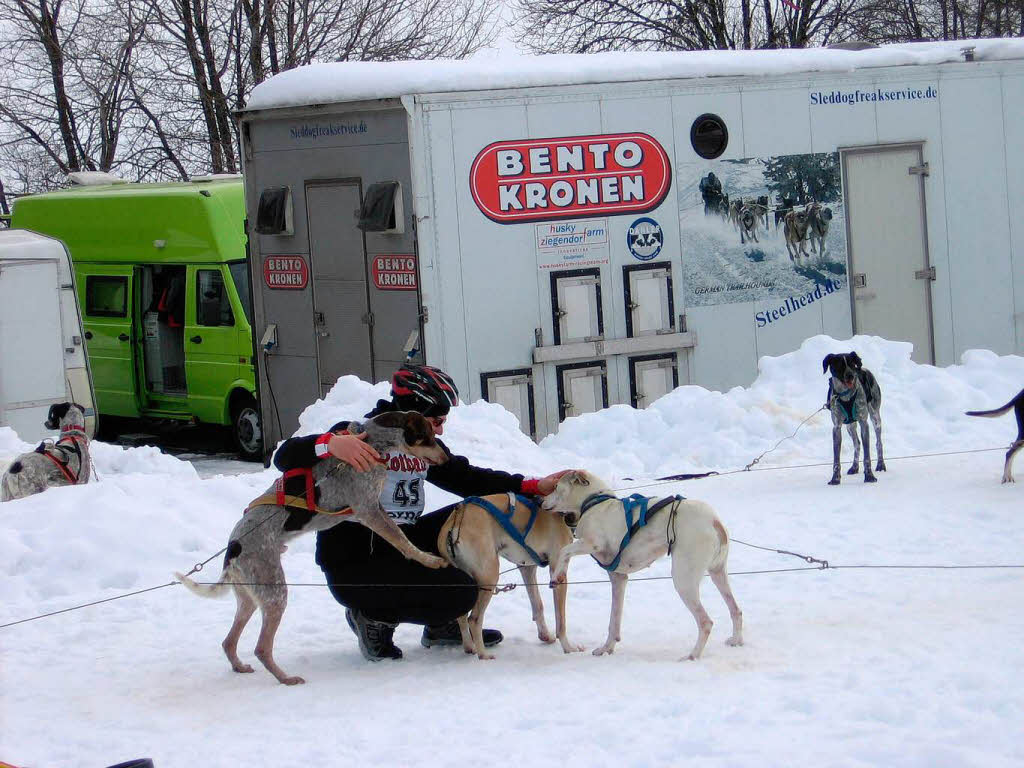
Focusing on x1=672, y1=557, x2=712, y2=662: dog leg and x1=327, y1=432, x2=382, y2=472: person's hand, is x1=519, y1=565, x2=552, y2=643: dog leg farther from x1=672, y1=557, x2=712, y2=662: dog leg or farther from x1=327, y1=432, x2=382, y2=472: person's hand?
x1=327, y1=432, x2=382, y2=472: person's hand

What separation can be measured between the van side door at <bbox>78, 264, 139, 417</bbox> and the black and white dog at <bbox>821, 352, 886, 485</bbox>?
27.5ft

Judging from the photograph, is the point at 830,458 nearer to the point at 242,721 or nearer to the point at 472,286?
the point at 472,286

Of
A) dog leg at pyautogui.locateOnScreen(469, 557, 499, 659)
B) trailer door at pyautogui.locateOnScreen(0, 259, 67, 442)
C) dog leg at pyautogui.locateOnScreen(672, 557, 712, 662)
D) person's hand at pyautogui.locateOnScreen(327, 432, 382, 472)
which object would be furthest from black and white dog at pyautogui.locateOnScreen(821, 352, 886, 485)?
trailer door at pyautogui.locateOnScreen(0, 259, 67, 442)

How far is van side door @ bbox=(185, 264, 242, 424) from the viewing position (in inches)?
535

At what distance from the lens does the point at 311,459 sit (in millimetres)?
5543

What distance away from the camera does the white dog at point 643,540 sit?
554 centimetres

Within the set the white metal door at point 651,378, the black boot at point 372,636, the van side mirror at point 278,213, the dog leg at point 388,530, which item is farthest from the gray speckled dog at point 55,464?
the white metal door at point 651,378

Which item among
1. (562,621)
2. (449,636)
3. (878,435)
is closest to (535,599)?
(562,621)

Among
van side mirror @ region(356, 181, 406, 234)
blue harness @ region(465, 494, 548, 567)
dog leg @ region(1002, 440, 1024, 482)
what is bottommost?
dog leg @ region(1002, 440, 1024, 482)

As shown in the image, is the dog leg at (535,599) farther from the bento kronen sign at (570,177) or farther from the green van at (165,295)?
the green van at (165,295)

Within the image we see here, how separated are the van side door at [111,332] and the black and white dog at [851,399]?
330 inches

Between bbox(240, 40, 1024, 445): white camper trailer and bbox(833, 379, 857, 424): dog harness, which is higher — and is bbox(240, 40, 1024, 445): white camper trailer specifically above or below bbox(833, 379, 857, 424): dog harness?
above

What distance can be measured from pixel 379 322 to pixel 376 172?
1.16m

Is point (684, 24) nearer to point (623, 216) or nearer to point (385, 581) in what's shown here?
point (623, 216)
